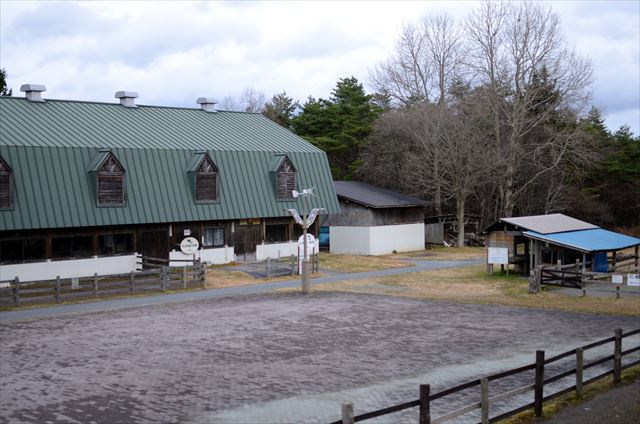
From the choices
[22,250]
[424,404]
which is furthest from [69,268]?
[424,404]

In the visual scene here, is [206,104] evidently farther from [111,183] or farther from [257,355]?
[257,355]

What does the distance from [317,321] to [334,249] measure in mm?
28274

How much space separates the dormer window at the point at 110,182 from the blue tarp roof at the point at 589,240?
20.4 metres

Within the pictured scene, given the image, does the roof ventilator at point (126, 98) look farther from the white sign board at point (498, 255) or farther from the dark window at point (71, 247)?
the white sign board at point (498, 255)

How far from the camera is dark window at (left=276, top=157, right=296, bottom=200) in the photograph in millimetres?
43219

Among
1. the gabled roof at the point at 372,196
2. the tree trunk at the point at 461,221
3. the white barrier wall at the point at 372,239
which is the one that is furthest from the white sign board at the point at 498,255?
the tree trunk at the point at 461,221

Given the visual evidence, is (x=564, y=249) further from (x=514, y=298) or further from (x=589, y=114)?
(x=589, y=114)

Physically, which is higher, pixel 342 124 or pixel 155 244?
pixel 342 124

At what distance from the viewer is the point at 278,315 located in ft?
83.8

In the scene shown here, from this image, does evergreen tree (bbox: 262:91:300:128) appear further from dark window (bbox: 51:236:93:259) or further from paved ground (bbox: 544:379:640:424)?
paved ground (bbox: 544:379:640:424)

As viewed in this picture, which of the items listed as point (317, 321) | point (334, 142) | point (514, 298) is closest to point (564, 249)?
point (514, 298)

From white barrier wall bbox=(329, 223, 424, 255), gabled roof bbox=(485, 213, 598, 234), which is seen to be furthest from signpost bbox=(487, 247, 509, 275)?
white barrier wall bbox=(329, 223, 424, 255)

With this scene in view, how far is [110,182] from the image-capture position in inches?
1399

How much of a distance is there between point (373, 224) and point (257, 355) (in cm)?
3229
